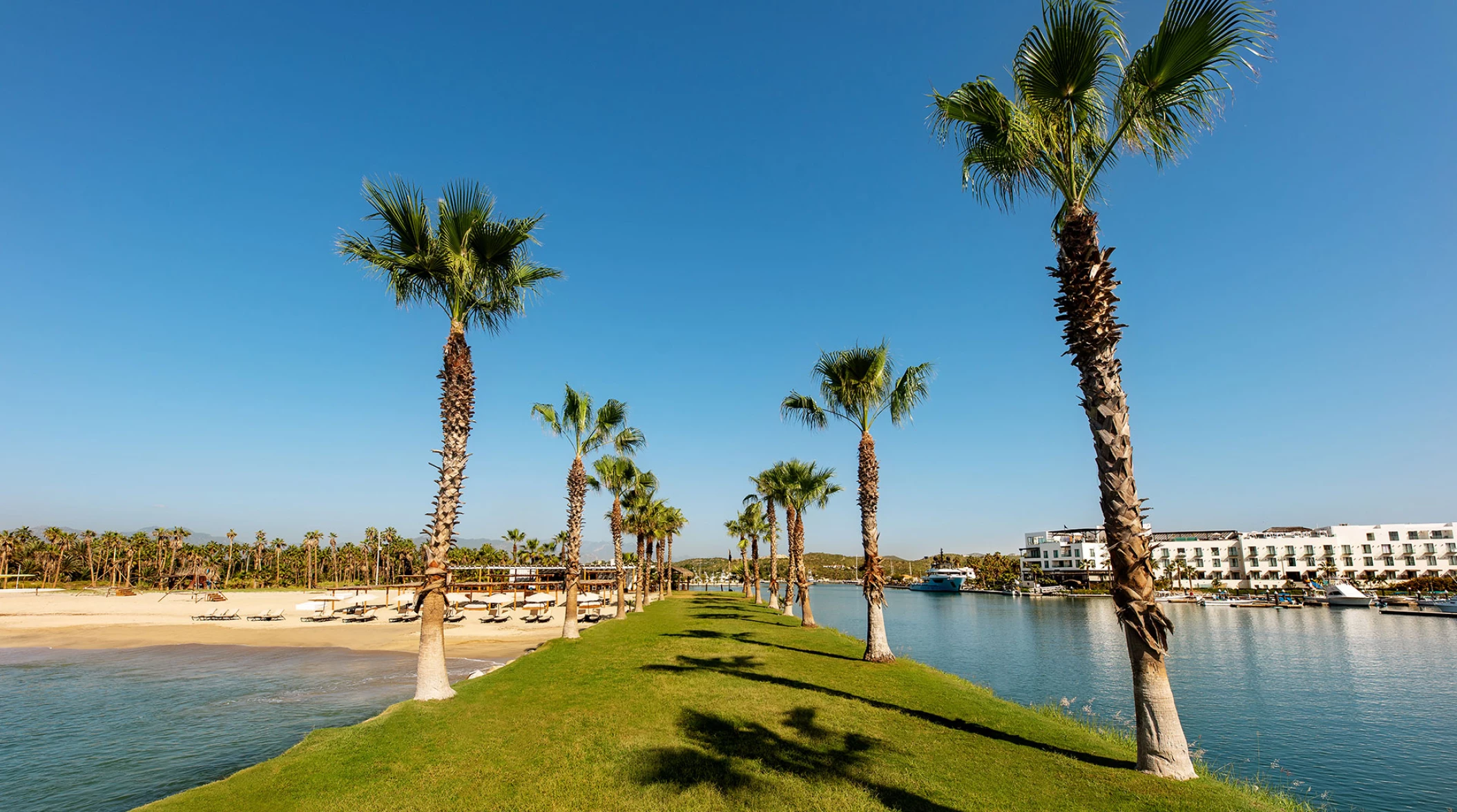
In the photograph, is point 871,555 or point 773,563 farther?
point 773,563

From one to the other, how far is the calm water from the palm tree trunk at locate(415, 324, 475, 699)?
18237 millimetres

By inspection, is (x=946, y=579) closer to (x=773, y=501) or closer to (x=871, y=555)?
(x=773, y=501)

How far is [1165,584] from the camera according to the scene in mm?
106938

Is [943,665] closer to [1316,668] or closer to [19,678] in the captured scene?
[1316,668]

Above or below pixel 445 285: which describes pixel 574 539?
below

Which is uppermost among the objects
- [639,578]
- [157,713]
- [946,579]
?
[157,713]

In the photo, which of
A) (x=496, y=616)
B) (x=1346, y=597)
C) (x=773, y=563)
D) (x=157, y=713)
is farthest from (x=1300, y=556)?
(x=157, y=713)

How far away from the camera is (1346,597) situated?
251ft

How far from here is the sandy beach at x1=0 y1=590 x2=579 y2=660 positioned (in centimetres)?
3183

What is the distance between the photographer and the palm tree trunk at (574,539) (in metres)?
24.9

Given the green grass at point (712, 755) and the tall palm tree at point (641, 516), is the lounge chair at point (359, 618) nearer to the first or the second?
the tall palm tree at point (641, 516)

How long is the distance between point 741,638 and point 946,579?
123728 millimetres

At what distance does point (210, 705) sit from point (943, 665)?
1100 inches

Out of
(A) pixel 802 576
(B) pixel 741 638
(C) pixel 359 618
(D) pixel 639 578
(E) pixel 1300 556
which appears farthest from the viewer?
(E) pixel 1300 556
